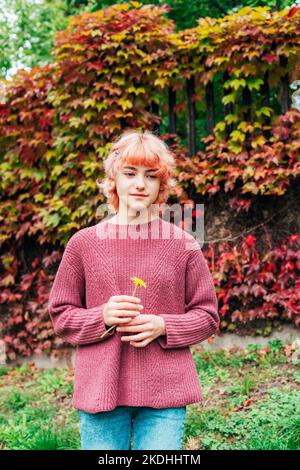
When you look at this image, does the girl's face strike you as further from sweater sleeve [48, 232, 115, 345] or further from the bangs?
sweater sleeve [48, 232, 115, 345]

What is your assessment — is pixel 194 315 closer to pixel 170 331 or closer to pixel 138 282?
pixel 170 331

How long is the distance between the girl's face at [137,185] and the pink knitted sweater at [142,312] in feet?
0.34

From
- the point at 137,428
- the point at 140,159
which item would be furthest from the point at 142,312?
the point at 140,159

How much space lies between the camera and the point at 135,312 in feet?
5.26

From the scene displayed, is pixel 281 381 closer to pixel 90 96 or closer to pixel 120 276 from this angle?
pixel 120 276

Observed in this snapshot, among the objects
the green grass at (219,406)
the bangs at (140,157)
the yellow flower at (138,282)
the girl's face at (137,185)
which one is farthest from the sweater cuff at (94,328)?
the green grass at (219,406)

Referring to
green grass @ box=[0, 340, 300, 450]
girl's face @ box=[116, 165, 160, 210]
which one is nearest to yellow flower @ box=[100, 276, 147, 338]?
girl's face @ box=[116, 165, 160, 210]

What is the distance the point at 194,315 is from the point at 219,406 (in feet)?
6.09

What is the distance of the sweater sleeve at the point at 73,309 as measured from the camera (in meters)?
1.69

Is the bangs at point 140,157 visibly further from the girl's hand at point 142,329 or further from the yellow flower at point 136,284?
the girl's hand at point 142,329

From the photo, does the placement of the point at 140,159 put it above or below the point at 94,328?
above

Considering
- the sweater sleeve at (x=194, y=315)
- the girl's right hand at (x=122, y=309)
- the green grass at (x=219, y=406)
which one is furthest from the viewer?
the green grass at (x=219, y=406)

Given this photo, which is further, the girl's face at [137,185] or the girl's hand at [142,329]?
the girl's face at [137,185]
